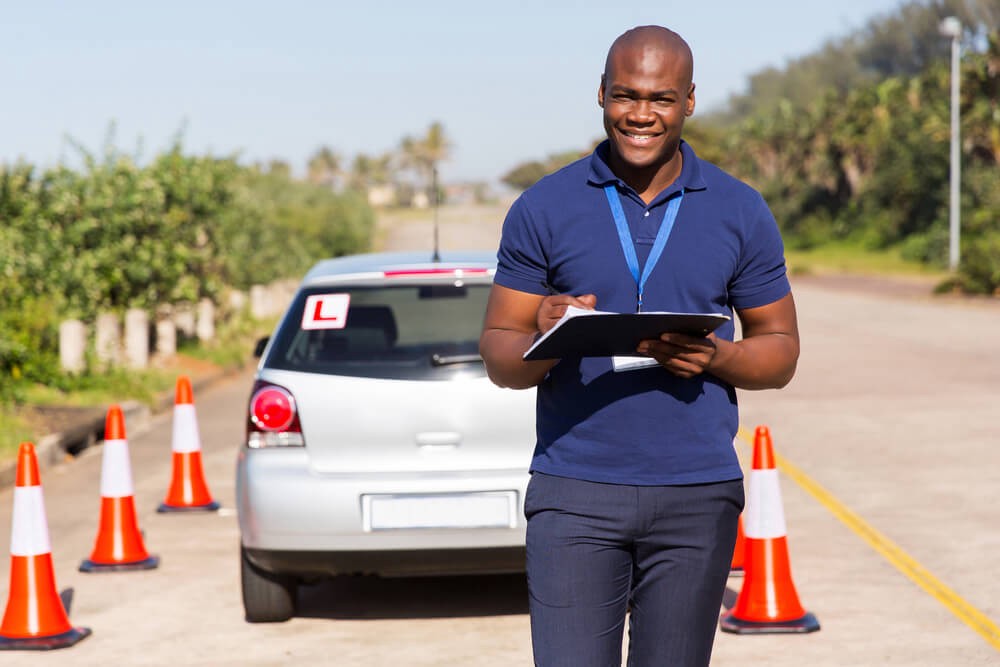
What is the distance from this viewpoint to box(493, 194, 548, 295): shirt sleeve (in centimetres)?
312

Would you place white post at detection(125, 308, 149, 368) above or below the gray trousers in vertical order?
below

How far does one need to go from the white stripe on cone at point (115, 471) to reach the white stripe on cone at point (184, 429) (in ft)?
4.62

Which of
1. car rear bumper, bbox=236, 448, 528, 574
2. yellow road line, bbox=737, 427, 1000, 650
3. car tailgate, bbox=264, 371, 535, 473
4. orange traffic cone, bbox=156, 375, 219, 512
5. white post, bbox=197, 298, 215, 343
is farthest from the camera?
white post, bbox=197, 298, 215, 343

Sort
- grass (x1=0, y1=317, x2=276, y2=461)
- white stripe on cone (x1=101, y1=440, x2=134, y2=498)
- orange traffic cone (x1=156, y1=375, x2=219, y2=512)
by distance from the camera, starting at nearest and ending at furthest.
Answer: white stripe on cone (x1=101, y1=440, x2=134, y2=498)
orange traffic cone (x1=156, y1=375, x2=219, y2=512)
grass (x1=0, y1=317, x2=276, y2=461)

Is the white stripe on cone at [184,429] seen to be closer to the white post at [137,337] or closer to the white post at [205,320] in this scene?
the white post at [137,337]

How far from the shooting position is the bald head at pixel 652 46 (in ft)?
10.1

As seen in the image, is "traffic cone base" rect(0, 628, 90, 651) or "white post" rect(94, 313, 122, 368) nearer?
"traffic cone base" rect(0, 628, 90, 651)

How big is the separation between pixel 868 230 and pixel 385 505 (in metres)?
66.6

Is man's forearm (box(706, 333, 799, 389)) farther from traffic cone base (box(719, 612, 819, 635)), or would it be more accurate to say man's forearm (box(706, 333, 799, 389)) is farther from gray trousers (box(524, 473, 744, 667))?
traffic cone base (box(719, 612, 819, 635))

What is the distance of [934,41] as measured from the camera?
446 feet

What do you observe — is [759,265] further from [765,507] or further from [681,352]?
[765,507]

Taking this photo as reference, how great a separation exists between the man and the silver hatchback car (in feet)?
9.25

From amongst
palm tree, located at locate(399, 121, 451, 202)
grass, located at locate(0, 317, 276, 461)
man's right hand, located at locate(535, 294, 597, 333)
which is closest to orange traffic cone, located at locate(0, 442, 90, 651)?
man's right hand, located at locate(535, 294, 597, 333)

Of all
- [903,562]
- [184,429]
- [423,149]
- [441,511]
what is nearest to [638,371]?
[441,511]
